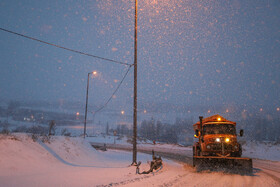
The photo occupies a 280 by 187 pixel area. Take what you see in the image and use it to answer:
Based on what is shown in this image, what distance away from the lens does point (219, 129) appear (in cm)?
1259

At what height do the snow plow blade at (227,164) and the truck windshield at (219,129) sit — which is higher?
the truck windshield at (219,129)

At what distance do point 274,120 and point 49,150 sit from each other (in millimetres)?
182369

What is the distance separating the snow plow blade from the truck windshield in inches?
83.9

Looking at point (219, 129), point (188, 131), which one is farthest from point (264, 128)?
point (219, 129)

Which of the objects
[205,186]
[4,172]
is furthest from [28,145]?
[205,186]

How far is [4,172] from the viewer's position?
7973 millimetres

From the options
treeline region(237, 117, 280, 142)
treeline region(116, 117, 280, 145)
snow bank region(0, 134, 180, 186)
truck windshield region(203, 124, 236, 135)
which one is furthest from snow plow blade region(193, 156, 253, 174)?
treeline region(237, 117, 280, 142)

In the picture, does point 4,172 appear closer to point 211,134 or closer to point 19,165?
point 19,165

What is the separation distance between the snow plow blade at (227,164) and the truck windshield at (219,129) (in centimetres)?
213

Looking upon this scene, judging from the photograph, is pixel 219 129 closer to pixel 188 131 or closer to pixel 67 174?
pixel 67 174

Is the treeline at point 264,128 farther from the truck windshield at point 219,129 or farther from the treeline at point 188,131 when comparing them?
the truck windshield at point 219,129

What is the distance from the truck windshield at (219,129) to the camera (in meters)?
12.5

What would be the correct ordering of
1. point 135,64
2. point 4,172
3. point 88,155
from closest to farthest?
point 4,172
point 135,64
point 88,155

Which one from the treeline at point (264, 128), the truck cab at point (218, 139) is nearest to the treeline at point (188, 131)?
the treeline at point (264, 128)
